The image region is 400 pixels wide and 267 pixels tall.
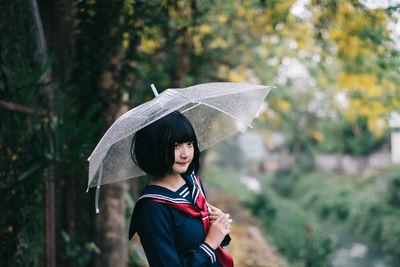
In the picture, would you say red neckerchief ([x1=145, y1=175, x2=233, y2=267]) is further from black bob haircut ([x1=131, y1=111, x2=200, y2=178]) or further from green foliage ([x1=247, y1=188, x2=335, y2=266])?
green foliage ([x1=247, y1=188, x2=335, y2=266])

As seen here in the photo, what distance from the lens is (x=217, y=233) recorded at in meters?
1.58

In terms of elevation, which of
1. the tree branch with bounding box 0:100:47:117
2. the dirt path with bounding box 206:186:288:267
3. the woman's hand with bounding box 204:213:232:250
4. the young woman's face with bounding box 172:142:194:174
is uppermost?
the tree branch with bounding box 0:100:47:117

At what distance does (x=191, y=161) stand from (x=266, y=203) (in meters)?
13.2

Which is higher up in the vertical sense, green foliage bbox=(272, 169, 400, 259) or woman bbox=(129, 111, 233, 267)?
woman bbox=(129, 111, 233, 267)

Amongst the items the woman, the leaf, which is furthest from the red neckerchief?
the leaf

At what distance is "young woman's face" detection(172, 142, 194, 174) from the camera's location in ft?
5.33

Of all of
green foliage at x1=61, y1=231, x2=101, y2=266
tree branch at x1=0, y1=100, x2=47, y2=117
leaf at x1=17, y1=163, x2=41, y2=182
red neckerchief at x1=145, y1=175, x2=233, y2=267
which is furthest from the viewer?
green foliage at x1=61, y1=231, x2=101, y2=266

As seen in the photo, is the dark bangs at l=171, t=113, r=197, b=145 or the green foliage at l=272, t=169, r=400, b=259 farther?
the green foliage at l=272, t=169, r=400, b=259

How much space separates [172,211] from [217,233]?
0.79 ft

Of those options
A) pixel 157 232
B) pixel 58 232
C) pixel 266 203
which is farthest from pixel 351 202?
pixel 157 232

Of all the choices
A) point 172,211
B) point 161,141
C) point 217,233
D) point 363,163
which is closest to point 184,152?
point 161,141

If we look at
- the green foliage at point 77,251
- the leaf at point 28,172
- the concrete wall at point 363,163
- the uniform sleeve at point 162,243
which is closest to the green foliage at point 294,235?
the green foliage at point 77,251

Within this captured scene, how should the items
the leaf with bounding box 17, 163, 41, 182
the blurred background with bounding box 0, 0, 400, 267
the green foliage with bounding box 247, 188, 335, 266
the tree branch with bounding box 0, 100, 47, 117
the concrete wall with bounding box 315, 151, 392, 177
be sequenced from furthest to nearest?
the concrete wall with bounding box 315, 151, 392, 177 → the green foliage with bounding box 247, 188, 335, 266 → the blurred background with bounding box 0, 0, 400, 267 → the leaf with bounding box 17, 163, 41, 182 → the tree branch with bounding box 0, 100, 47, 117

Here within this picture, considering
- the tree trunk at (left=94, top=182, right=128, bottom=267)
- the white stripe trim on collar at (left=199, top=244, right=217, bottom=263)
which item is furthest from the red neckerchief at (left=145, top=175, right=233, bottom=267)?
the tree trunk at (left=94, top=182, right=128, bottom=267)
